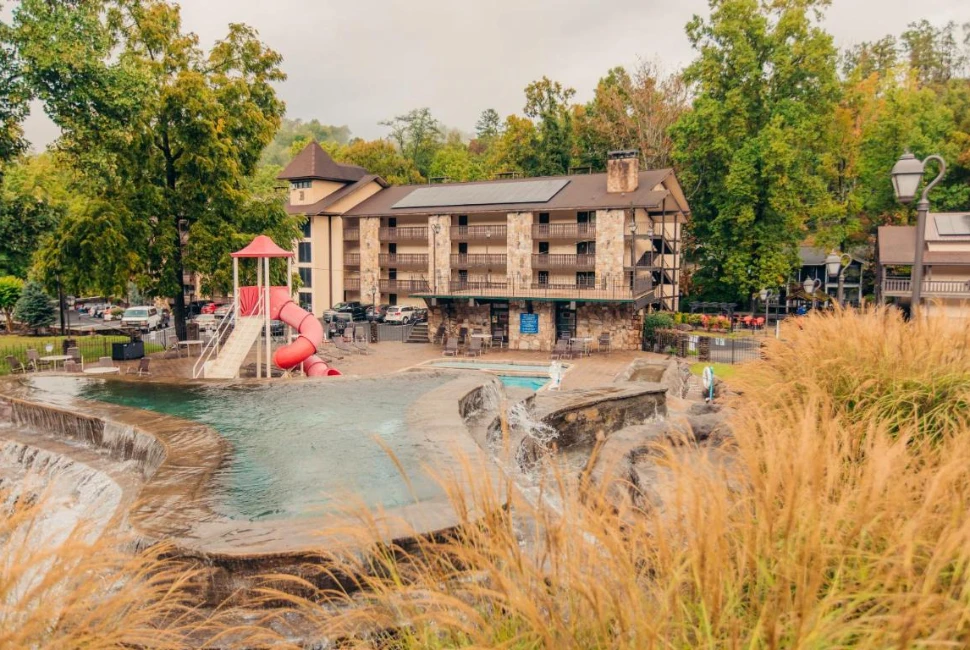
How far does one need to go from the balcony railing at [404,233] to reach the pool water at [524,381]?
18182 millimetres

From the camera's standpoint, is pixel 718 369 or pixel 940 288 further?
pixel 940 288

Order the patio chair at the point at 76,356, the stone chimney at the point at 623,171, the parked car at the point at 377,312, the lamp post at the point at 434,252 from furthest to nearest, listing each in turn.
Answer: the parked car at the point at 377,312 → the lamp post at the point at 434,252 → the stone chimney at the point at 623,171 → the patio chair at the point at 76,356

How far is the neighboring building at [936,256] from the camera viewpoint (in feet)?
111

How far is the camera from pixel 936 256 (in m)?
34.3

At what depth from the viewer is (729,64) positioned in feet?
122

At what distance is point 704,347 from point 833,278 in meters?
20.1

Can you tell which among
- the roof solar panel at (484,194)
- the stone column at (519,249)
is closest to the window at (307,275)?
the roof solar panel at (484,194)

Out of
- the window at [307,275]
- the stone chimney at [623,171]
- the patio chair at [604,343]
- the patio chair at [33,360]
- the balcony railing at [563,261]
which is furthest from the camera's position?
the window at [307,275]


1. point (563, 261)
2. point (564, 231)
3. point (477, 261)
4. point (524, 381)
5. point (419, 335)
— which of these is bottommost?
point (524, 381)

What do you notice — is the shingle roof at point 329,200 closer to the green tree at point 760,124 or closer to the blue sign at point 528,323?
the blue sign at point 528,323

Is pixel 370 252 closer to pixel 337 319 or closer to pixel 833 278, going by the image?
pixel 337 319

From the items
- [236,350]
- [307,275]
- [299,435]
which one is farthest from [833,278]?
[299,435]

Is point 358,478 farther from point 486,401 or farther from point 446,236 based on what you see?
point 446,236

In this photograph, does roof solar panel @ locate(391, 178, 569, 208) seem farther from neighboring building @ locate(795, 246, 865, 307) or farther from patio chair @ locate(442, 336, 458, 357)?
neighboring building @ locate(795, 246, 865, 307)
